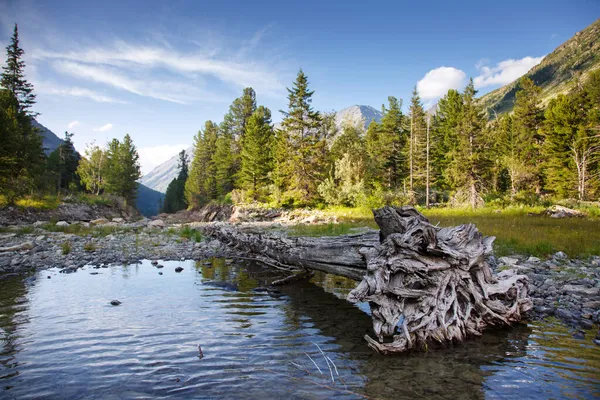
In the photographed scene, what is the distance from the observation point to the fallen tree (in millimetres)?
4449

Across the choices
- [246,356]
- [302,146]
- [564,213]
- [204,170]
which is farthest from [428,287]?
[204,170]

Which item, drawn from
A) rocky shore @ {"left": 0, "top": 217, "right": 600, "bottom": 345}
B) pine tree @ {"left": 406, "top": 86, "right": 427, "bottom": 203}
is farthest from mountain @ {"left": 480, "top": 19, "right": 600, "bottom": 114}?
rocky shore @ {"left": 0, "top": 217, "right": 600, "bottom": 345}

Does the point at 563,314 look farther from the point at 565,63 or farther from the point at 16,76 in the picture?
the point at 565,63

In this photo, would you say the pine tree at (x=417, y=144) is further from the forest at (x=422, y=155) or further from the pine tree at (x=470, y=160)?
the pine tree at (x=470, y=160)

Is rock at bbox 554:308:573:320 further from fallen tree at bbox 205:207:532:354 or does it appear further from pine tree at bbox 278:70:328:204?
pine tree at bbox 278:70:328:204

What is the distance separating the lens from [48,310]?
6141 millimetres

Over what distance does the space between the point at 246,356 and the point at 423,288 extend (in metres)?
2.77

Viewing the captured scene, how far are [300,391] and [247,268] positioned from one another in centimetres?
764

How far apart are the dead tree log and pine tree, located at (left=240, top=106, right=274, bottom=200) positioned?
1592 inches

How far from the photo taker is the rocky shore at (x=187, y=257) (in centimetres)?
579

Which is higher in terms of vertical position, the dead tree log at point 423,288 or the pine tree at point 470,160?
the pine tree at point 470,160

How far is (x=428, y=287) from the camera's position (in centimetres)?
468

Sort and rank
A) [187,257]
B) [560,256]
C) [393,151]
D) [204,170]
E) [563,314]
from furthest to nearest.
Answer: [204,170], [393,151], [187,257], [560,256], [563,314]

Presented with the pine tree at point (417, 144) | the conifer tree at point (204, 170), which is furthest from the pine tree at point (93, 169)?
the pine tree at point (417, 144)
